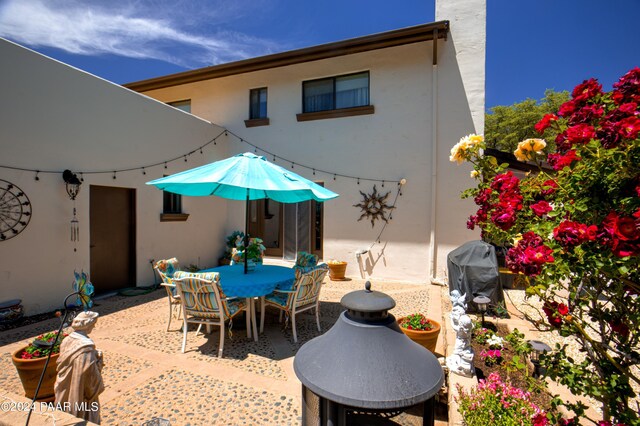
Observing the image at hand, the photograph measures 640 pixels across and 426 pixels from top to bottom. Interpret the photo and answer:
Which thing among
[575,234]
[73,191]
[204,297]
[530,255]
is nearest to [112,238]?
[73,191]

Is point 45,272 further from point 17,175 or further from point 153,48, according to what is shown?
point 153,48

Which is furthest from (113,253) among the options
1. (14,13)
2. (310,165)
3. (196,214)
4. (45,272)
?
(310,165)

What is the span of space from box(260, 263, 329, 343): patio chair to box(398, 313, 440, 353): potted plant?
1257 millimetres

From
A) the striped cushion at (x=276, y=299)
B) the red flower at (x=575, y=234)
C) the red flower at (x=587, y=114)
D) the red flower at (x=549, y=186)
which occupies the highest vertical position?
the red flower at (x=587, y=114)

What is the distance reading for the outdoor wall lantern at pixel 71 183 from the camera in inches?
201

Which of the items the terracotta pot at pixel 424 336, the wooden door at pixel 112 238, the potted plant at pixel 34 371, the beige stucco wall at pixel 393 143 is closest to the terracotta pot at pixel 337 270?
the beige stucco wall at pixel 393 143

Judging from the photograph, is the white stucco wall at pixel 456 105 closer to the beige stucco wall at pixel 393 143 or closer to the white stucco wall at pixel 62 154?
the beige stucco wall at pixel 393 143

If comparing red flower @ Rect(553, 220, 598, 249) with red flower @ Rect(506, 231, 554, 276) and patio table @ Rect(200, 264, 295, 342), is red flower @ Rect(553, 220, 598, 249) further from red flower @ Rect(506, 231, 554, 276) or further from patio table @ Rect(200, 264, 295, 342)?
patio table @ Rect(200, 264, 295, 342)

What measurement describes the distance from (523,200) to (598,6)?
16.2 feet

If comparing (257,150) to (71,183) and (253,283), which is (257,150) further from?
(253,283)

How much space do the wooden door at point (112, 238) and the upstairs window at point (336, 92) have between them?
4887 mm

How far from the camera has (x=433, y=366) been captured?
1144mm

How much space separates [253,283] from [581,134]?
3.59 meters

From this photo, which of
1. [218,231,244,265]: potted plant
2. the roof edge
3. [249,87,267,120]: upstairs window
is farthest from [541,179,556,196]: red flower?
[249,87,267,120]: upstairs window
